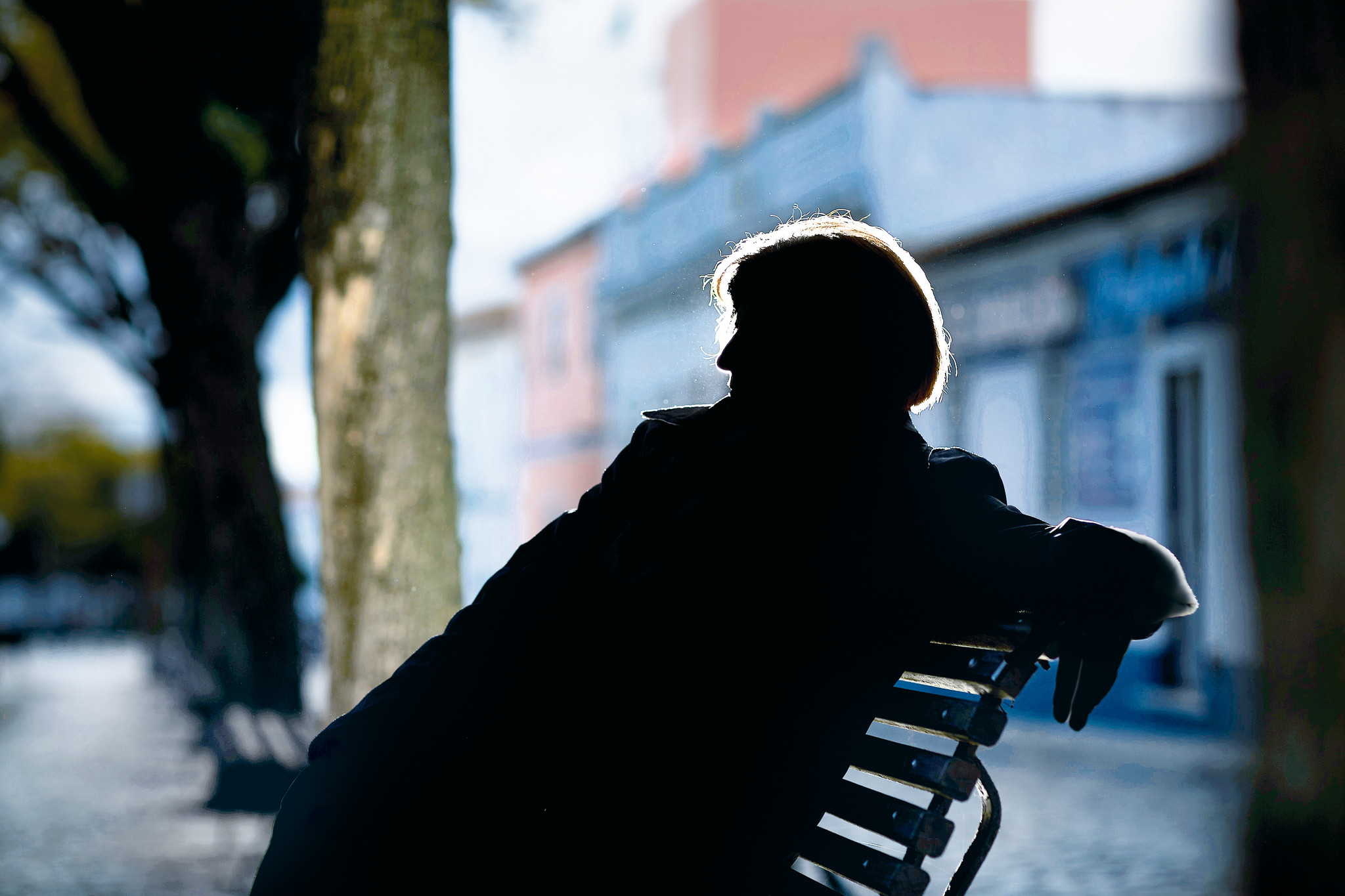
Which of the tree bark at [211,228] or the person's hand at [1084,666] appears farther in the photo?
the tree bark at [211,228]

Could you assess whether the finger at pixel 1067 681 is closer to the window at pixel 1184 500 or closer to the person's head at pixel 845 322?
the person's head at pixel 845 322

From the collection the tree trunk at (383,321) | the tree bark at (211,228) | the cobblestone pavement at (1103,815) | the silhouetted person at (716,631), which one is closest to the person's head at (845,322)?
the silhouetted person at (716,631)

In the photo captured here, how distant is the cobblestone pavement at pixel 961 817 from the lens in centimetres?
573

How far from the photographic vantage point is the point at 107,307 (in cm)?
1511

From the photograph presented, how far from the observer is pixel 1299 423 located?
2092 mm

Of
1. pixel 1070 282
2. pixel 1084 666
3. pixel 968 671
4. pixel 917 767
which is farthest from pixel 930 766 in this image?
pixel 1070 282

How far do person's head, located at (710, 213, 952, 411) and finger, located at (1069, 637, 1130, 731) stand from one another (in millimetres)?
511

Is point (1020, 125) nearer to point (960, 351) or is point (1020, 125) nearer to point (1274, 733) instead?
point (960, 351)

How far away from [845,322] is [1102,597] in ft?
1.99

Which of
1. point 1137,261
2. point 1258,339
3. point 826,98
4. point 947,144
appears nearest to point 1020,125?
point 947,144

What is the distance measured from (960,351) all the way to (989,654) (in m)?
12.3

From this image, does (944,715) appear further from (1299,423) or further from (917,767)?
(1299,423)

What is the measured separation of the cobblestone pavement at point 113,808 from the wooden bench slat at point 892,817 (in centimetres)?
438

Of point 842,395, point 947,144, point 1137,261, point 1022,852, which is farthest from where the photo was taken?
point 947,144
